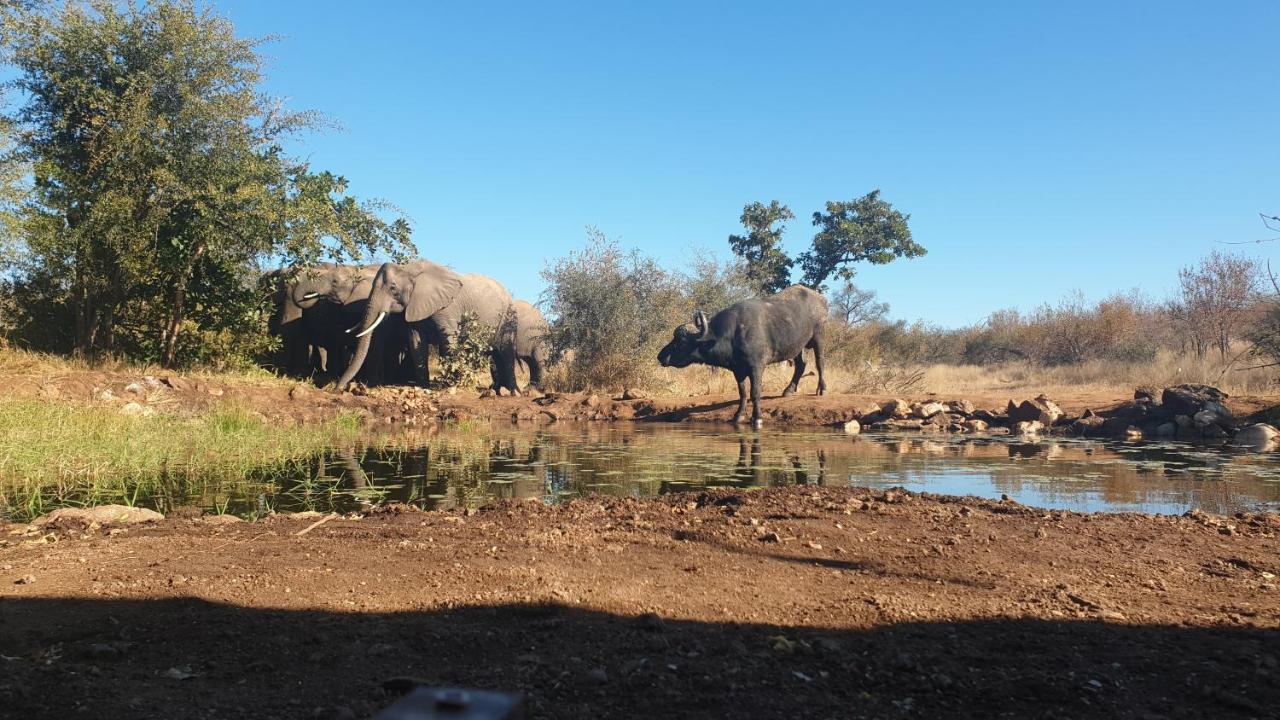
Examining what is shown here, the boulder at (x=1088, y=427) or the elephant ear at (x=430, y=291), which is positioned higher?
the elephant ear at (x=430, y=291)

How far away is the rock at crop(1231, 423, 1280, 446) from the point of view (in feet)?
45.6

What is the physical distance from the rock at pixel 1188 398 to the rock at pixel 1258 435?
55.7 inches

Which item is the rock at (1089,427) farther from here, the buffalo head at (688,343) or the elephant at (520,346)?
the elephant at (520,346)

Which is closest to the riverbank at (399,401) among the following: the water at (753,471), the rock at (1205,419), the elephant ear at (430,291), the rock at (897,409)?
the rock at (897,409)

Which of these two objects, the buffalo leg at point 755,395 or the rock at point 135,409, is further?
the buffalo leg at point 755,395

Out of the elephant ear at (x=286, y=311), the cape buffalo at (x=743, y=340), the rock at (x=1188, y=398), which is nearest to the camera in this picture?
the rock at (x=1188, y=398)

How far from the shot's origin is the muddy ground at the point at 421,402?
13.2m

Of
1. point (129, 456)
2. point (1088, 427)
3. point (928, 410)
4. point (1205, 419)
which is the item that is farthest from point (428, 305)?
point (1205, 419)

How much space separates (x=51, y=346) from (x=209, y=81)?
531cm

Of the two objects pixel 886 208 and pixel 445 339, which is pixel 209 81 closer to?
pixel 445 339

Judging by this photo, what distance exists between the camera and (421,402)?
1881 cm

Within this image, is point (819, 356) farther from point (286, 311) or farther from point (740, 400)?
point (286, 311)

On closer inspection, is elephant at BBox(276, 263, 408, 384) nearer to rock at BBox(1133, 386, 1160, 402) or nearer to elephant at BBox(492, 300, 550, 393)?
elephant at BBox(492, 300, 550, 393)

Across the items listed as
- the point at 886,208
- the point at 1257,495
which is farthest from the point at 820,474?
the point at 886,208
